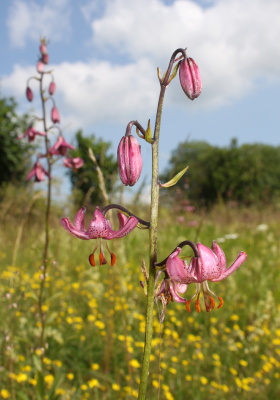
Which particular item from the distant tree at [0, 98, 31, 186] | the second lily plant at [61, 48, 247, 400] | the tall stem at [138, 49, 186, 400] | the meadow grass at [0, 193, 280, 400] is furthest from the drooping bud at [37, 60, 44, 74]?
the distant tree at [0, 98, 31, 186]

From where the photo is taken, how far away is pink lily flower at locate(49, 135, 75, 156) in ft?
8.07

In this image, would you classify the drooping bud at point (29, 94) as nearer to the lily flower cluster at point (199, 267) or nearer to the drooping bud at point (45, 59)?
the drooping bud at point (45, 59)

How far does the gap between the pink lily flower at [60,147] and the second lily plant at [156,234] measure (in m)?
1.60

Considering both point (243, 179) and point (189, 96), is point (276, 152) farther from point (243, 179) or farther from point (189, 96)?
point (189, 96)

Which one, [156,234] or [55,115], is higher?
[55,115]

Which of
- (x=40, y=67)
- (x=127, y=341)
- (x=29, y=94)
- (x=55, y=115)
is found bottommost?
(x=127, y=341)

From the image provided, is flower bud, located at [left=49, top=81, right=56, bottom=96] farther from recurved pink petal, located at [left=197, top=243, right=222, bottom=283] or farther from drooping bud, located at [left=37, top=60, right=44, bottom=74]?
recurved pink petal, located at [left=197, top=243, right=222, bottom=283]

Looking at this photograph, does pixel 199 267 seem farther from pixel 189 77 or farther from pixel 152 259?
pixel 189 77

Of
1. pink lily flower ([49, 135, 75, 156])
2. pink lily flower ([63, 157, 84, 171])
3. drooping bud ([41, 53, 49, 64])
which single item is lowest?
pink lily flower ([63, 157, 84, 171])

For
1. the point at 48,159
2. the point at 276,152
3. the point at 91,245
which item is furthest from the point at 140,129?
the point at 276,152

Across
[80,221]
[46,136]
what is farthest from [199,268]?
[46,136]

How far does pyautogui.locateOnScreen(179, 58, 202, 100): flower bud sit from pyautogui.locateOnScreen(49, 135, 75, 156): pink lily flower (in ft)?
5.29

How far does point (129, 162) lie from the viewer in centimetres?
86

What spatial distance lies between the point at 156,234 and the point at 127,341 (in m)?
1.87
